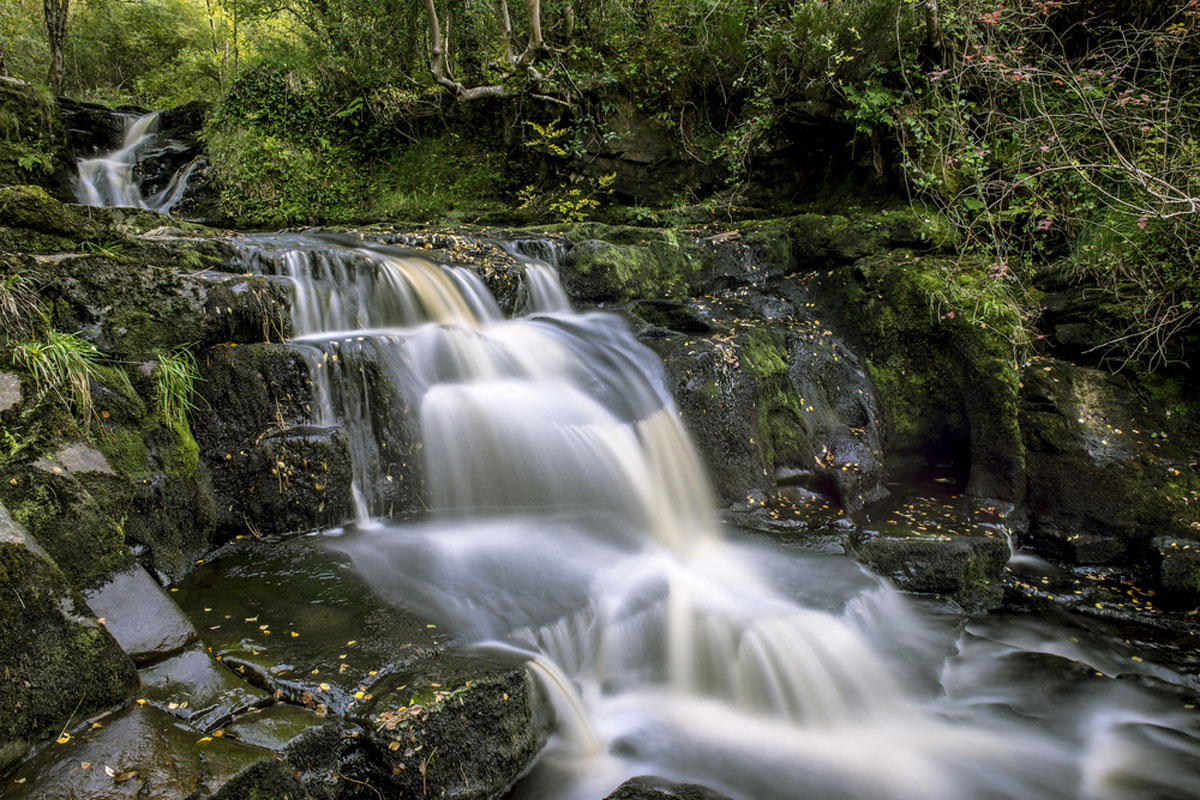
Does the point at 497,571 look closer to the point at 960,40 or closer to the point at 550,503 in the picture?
the point at 550,503

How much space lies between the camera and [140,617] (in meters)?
3.02

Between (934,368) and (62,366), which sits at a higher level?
(62,366)

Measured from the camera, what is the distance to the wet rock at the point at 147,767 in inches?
82.5

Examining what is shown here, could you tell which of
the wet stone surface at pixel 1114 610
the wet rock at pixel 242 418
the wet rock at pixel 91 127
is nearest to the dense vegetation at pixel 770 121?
the wet stone surface at pixel 1114 610

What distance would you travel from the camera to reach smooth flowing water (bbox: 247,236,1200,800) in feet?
11.2

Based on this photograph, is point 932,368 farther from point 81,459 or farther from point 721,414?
point 81,459

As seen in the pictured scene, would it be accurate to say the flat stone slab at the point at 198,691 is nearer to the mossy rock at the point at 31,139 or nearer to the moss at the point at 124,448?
the moss at the point at 124,448

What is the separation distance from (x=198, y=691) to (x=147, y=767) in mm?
529

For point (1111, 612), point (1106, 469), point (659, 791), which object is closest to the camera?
point (659, 791)

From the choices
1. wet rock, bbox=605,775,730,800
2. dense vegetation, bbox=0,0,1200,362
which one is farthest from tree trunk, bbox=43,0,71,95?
wet rock, bbox=605,775,730,800

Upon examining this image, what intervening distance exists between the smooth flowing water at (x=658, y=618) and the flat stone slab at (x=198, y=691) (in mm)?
1012

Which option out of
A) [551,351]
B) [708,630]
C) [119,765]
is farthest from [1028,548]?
[119,765]

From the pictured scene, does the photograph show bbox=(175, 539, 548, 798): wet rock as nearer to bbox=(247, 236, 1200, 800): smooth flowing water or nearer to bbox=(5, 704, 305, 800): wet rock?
bbox=(5, 704, 305, 800): wet rock

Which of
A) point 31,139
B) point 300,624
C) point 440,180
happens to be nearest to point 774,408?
point 300,624
